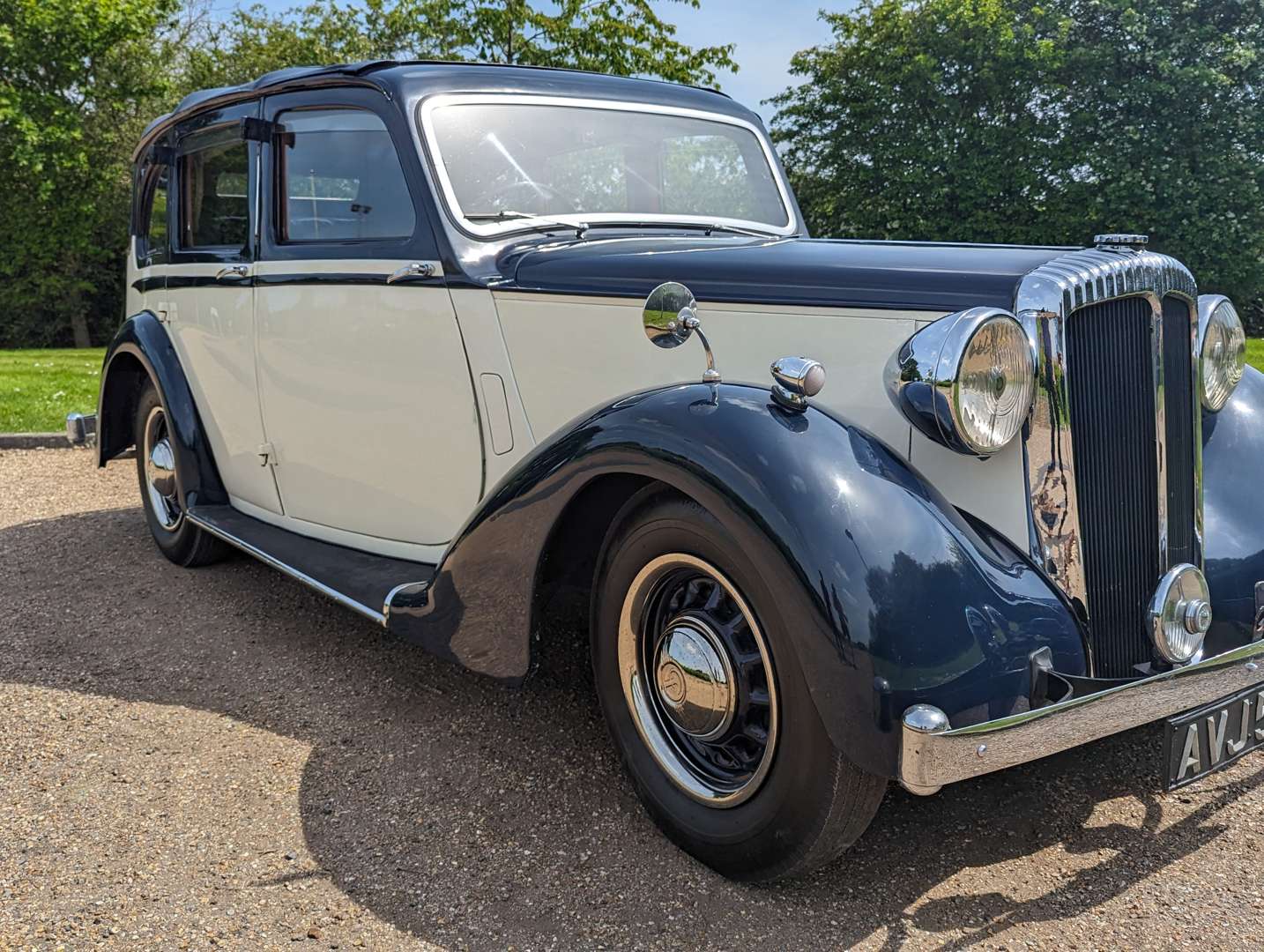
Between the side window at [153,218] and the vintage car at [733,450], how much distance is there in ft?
3.50

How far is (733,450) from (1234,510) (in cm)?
143

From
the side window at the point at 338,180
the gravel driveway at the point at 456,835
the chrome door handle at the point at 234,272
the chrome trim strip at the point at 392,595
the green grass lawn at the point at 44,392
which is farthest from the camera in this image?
the green grass lawn at the point at 44,392

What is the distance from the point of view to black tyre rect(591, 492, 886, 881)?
6.54 ft

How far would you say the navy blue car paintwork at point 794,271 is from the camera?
86.8 inches

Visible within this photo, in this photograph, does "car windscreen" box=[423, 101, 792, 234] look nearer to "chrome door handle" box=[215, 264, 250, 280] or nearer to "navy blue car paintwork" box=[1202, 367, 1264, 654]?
"chrome door handle" box=[215, 264, 250, 280]

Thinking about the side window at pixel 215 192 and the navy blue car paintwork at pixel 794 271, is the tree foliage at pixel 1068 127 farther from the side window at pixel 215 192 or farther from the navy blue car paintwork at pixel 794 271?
the navy blue car paintwork at pixel 794 271

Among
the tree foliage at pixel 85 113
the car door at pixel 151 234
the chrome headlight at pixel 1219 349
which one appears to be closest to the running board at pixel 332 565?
the car door at pixel 151 234

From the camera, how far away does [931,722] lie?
177cm

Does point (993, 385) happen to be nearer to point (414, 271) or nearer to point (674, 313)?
point (674, 313)

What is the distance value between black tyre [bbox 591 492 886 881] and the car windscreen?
52.0 inches

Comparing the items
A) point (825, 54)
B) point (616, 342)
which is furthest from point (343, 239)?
point (825, 54)

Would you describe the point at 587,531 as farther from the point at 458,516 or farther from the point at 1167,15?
the point at 1167,15

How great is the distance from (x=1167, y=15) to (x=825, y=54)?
22.6 ft

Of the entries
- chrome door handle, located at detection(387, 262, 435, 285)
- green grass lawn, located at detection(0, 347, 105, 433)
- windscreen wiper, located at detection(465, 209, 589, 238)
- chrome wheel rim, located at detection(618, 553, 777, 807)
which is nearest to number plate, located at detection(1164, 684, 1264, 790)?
chrome wheel rim, located at detection(618, 553, 777, 807)
